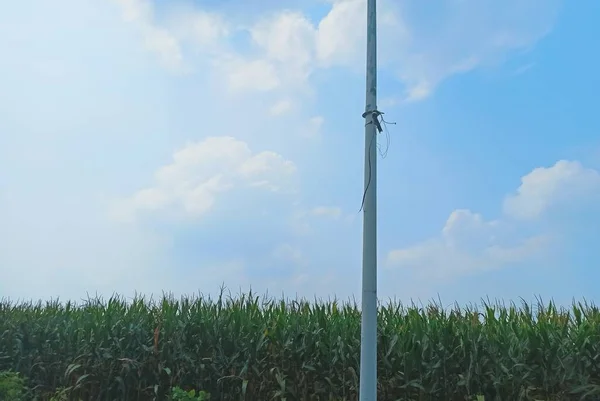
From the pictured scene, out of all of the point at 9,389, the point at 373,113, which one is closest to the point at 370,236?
the point at 373,113

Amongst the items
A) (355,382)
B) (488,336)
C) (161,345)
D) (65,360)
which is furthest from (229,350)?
(488,336)

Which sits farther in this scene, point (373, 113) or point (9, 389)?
point (9, 389)

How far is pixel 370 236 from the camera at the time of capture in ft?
19.0

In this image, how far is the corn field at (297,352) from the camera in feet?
25.0

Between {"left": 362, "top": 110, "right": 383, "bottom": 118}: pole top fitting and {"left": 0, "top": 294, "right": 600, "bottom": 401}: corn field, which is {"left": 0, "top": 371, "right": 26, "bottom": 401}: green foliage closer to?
{"left": 0, "top": 294, "right": 600, "bottom": 401}: corn field

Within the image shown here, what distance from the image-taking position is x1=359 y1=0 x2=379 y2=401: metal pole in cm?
550

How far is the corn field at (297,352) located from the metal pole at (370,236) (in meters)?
2.64

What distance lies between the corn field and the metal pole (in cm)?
264

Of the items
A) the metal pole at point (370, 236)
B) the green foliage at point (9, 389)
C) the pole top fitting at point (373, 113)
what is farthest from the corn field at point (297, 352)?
the pole top fitting at point (373, 113)

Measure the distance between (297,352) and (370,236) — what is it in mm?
3546

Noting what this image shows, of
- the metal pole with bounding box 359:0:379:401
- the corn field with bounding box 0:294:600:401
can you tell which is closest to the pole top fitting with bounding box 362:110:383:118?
the metal pole with bounding box 359:0:379:401

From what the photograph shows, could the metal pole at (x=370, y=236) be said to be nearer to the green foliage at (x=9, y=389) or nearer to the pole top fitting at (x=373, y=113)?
the pole top fitting at (x=373, y=113)

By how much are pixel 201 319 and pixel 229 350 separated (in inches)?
31.7

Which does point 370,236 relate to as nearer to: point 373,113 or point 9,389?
point 373,113
